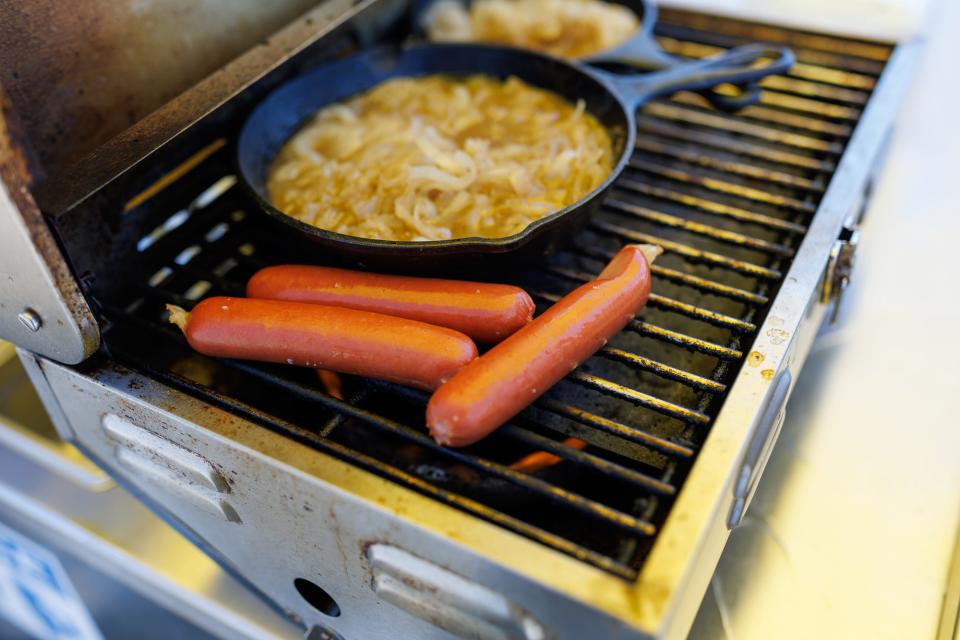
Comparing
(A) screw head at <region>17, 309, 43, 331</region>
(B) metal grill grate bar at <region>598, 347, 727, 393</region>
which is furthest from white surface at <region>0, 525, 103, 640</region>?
(B) metal grill grate bar at <region>598, 347, 727, 393</region>

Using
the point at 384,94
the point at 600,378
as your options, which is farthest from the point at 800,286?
the point at 384,94

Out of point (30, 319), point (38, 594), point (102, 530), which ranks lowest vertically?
point (38, 594)

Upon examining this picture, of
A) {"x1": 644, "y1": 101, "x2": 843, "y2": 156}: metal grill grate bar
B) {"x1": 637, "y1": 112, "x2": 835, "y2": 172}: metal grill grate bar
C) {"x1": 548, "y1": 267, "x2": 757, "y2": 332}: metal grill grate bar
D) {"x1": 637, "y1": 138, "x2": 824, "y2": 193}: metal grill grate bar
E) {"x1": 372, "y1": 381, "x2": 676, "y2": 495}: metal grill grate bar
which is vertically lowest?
{"x1": 372, "y1": 381, "x2": 676, "y2": 495}: metal grill grate bar

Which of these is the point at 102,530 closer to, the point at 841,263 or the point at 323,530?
the point at 323,530

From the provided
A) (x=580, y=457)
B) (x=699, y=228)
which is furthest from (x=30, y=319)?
(x=699, y=228)

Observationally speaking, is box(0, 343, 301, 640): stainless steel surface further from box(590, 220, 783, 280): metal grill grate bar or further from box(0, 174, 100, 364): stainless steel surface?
box(590, 220, 783, 280): metal grill grate bar

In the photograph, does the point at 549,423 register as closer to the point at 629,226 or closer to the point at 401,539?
the point at 401,539

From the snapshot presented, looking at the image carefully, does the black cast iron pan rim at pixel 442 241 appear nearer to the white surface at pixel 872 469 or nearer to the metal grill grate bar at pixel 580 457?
the metal grill grate bar at pixel 580 457
